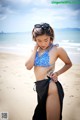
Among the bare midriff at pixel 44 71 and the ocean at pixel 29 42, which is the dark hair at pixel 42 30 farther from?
the bare midriff at pixel 44 71

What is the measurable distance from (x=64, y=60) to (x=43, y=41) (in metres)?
0.25

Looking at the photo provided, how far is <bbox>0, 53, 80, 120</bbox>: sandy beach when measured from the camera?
2.44 m

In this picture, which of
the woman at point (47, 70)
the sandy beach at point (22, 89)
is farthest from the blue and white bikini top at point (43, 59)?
the sandy beach at point (22, 89)

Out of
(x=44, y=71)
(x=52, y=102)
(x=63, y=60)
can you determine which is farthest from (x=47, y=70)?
(x=52, y=102)

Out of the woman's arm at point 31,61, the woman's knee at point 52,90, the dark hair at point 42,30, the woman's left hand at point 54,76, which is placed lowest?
the woman's knee at point 52,90

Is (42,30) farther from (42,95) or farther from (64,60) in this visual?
(42,95)

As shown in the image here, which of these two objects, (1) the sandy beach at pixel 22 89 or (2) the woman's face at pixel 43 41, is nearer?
(2) the woman's face at pixel 43 41

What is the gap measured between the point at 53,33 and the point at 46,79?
15.9 inches

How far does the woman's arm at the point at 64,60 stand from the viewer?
7.77ft

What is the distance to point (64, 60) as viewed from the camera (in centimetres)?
237

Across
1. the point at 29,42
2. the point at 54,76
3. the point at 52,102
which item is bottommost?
the point at 52,102

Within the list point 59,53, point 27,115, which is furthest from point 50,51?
point 27,115

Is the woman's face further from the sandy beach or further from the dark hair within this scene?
the sandy beach

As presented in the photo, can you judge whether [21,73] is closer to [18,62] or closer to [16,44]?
[18,62]
